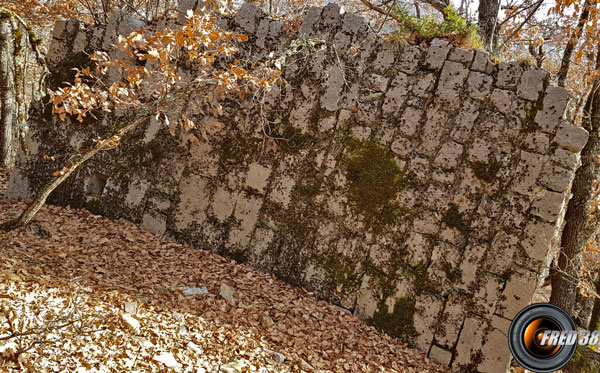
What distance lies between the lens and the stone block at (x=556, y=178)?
3.67 metres

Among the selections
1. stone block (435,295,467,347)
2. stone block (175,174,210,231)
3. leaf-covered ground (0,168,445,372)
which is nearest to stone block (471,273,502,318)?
stone block (435,295,467,347)

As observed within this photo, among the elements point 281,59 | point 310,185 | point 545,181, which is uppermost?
point 281,59

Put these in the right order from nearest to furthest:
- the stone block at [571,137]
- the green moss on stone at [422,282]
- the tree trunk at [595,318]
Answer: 1. the stone block at [571,137]
2. the green moss on stone at [422,282]
3. the tree trunk at [595,318]

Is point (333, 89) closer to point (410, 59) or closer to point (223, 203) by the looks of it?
point (410, 59)

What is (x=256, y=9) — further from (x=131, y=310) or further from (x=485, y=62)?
(x=131, y=310)

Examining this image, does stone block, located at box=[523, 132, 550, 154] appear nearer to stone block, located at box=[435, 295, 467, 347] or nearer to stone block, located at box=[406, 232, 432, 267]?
stone block, located at box=[406, 232, 432, 267]

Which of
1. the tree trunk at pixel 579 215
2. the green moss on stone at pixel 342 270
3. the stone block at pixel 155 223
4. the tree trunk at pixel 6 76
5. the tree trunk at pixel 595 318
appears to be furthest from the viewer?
the tree trunk at pixel 595 318

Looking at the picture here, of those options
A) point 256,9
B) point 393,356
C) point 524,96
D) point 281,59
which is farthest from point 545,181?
point 256,9

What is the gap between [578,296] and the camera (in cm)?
679

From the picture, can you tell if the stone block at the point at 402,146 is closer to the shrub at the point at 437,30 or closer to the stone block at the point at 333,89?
the stone block at the point at 333,89

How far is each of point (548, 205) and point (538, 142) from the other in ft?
2.03

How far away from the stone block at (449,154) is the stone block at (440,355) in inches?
74.0

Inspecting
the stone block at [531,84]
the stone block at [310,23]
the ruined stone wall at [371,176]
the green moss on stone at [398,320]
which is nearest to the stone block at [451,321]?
the ruined stone wall at [371,176]

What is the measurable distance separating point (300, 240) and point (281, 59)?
2034mm
